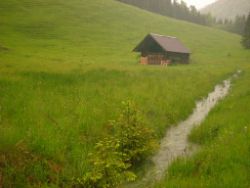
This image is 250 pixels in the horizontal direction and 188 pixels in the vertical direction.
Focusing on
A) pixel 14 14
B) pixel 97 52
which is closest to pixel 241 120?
pixel 97 52

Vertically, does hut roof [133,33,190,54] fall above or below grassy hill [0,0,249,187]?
above

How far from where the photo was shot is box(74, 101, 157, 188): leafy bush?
412 inches

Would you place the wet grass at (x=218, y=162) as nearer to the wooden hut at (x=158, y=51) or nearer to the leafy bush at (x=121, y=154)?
the leafy bush at (x=121, y=154)

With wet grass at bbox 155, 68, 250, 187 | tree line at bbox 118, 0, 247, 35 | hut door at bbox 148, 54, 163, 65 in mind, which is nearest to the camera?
wet grass at bbox 155, 68, 250, 187

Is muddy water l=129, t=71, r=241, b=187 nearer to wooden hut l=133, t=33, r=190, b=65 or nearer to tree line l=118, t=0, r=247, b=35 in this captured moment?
wooden hut l=133, t=33, r=190, b=65

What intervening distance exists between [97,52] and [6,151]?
46.0m

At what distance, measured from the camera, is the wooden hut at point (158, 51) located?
173 ft

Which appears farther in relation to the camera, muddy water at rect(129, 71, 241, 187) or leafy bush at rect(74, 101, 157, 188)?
muddy water at rect(129, 71, 241, 187)

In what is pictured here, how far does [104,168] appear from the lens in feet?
34.7

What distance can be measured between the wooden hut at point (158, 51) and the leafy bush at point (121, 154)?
39.1m

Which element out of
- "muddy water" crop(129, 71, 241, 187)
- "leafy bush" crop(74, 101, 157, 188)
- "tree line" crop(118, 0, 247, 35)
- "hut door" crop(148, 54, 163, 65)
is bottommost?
"muddy water" crop(129, 71, 241, 187)

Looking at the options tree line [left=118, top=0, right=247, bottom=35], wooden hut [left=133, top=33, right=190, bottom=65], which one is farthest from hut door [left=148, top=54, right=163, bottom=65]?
tree line [left=118, top=0, right=247, bottom=35]

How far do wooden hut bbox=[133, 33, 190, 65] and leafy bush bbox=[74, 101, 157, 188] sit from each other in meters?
39.1

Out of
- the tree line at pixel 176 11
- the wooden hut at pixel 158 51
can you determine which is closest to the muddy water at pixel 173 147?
the wooden hut at pixel 158 51
